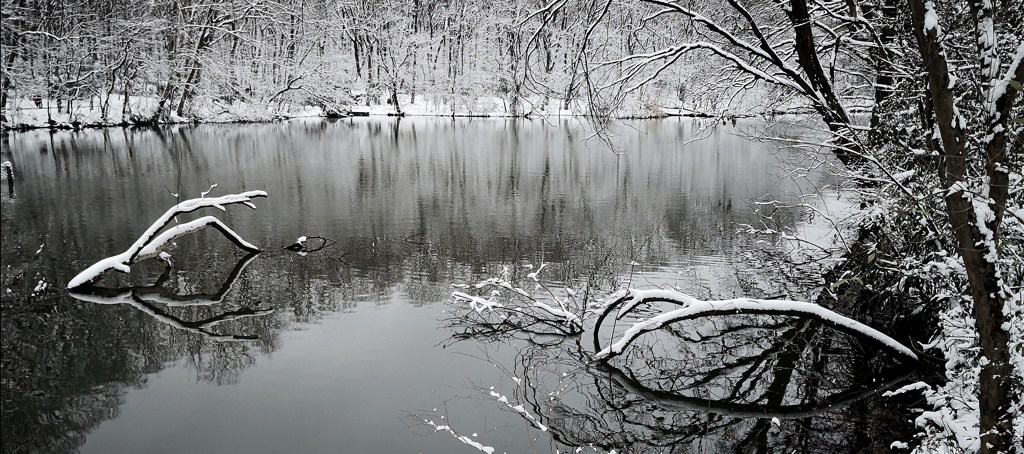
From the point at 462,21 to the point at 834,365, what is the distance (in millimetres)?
57054

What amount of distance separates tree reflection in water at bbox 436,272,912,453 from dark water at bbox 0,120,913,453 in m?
0.03

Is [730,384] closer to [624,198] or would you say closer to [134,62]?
[624,198]

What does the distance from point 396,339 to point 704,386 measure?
4.15 metres

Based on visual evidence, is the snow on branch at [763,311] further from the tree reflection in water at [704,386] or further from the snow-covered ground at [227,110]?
the snow-covered ground at [227,110]

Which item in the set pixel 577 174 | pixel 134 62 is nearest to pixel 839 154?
pixel 577 174

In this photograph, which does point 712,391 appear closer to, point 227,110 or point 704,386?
point 704,386

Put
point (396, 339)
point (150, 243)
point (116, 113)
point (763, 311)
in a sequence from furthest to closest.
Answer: point (116, 113)
point (150, 243)
point (396, 339)
point (763, 311)

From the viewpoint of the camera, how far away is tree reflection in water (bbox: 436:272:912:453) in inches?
270

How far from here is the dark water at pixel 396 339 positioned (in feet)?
23.5

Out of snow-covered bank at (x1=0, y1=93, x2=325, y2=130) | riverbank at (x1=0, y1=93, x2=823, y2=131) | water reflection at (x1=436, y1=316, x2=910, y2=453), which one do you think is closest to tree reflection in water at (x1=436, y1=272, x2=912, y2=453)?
water reflection at (x1=436, y1=316, x2=910, y2=453)

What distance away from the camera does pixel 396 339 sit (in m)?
9.69

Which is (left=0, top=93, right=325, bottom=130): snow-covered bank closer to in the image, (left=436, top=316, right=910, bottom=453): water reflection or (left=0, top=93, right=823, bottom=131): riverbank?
(left=0, top=93, right=823, bottom=131): riverbank

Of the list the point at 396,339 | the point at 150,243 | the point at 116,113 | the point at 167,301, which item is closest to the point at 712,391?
the point at 396,339

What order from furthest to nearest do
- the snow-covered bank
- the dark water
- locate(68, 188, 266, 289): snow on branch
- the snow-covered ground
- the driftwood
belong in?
the snow-covered ground < the snow-covered bank < locate(68, 188, 266, 289): snow on branch < the driftwood < the dark water
